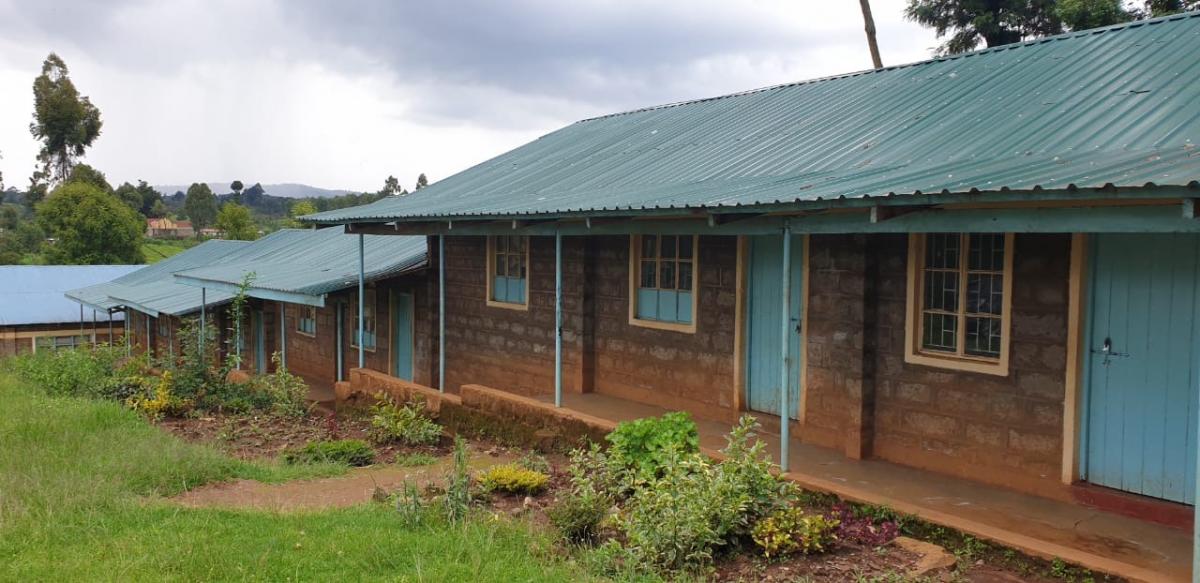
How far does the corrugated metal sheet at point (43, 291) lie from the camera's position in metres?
30.4

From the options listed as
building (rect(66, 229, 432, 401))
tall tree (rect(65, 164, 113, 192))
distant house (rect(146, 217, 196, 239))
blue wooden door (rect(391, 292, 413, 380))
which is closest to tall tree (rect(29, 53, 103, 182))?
tall tree (rect(65, 164, 113, 192))

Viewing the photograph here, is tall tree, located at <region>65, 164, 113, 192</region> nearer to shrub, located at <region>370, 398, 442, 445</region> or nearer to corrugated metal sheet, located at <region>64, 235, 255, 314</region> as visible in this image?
corrugated metal sheet, located at <region>64, 235, 255, 314</region>

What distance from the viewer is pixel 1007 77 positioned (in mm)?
9375

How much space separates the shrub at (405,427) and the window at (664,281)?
2.89 meters

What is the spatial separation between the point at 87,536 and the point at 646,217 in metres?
5.28

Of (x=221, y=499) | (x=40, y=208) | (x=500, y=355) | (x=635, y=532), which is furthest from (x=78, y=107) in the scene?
(x=635, y=532)

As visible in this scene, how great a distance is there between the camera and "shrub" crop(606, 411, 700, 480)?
7.67 metres

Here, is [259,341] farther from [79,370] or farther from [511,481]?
[511,481]

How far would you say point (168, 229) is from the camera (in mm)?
78062

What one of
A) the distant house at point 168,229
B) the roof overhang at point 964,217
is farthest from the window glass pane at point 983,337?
the distant house at point 168,229

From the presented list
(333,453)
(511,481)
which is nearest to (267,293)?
(333,453)

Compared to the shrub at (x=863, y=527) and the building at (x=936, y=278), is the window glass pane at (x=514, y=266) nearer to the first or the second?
the building at (x=936, y=278)

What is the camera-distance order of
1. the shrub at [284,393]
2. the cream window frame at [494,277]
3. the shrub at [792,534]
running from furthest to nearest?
the shrub at [284,393] → the cream window frame at [494,277] → the shrub at [792,534]

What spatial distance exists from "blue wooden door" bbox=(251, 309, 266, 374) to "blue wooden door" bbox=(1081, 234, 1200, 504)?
18.2 m
